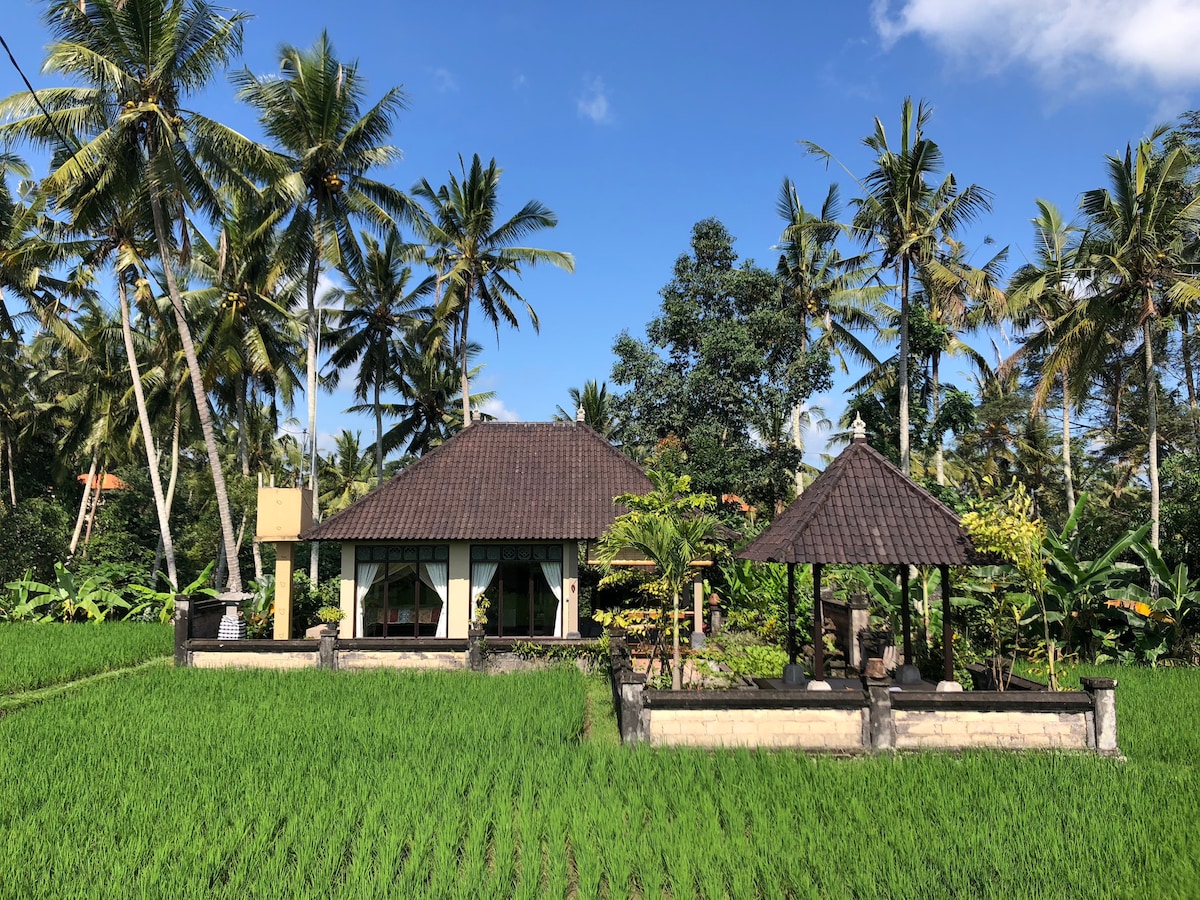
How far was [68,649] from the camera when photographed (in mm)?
15188

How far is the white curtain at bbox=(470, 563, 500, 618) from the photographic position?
16266 millimetres

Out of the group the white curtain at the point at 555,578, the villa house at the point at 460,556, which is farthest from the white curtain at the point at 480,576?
the white curtain at the point at 555,578

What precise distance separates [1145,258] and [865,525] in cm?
1114

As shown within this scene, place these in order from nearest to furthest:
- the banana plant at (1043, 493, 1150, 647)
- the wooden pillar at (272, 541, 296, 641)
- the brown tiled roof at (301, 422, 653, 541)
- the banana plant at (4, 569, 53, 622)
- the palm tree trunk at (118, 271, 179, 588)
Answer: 1. the banana plant at (1043, 493, 1150, 647)
2. the brown tiled roof at (301, 422, 653, 541)
3. the wooden pillar at (272, 541, 296, 641)
4. the banana plant at (4, 569, 53, 622)
5. the palm tree trunk at (118, 271, 179, 588)

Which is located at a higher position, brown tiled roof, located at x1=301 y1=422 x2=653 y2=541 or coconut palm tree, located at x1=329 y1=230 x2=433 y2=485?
coconut palm tree, located at x1=329 y1=230 x2=433 y2=485

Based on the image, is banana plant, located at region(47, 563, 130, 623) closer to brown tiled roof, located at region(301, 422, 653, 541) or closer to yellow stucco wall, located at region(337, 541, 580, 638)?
brown tiled roof, located at region(301, 422, 653, 541)

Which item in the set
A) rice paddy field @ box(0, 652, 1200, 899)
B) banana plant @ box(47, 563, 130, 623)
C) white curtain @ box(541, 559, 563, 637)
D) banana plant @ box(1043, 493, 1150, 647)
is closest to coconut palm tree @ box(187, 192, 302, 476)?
banana plant @ box(47, 563, 130, 623)

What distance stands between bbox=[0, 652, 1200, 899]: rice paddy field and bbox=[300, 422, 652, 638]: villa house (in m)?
5.96

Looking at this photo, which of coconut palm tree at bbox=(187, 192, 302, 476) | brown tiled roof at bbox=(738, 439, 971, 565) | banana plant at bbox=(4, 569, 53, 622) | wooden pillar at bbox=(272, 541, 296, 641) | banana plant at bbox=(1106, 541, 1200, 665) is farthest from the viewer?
coconut palm tree at bbox=(187, 192, 302, 476)

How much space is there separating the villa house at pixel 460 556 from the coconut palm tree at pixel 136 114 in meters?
3.45

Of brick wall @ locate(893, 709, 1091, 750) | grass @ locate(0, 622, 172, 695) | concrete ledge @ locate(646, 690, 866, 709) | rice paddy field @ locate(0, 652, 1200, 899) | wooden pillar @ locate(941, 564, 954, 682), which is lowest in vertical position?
grass @ locate(0, 622, 172, 695)

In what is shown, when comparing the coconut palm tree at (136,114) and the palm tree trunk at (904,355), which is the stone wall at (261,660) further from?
the palm tree trunk at (904,355)

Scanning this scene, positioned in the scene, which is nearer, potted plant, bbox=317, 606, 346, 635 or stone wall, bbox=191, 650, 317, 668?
stone wall, bbox=191, 650, 317, 668

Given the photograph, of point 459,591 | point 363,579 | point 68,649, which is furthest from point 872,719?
point 68,649
